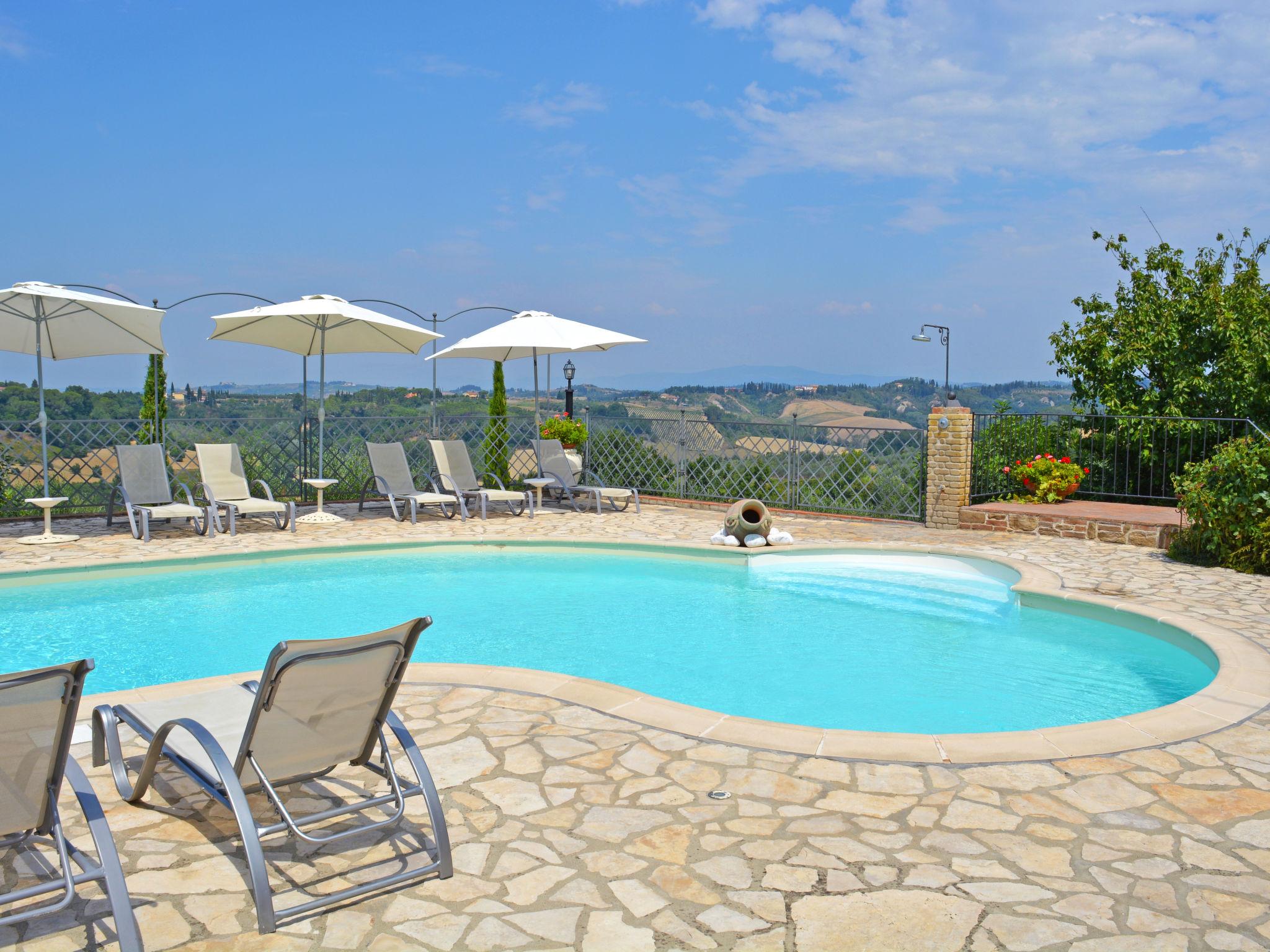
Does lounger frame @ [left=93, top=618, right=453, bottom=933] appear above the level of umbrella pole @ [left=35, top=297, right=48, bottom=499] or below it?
below

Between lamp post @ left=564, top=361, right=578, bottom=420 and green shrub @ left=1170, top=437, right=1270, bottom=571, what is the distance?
8.97 metres

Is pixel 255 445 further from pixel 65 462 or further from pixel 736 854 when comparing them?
pixel 736 854

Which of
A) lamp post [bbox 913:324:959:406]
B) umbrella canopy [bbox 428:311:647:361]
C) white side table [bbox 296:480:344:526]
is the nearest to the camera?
white side table [bbox 296:480:344:526]

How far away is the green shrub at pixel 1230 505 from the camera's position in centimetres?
804

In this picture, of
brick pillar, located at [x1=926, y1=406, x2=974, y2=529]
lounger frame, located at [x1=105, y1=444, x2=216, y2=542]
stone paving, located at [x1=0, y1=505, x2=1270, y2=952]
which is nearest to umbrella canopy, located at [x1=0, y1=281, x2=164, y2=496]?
lounger frame, located at [x1=105, y1=444, x2=216, y2=542]

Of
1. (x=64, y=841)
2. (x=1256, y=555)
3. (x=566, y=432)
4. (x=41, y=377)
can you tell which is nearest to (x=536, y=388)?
(x=566, y=432)

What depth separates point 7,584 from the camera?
25.9ft

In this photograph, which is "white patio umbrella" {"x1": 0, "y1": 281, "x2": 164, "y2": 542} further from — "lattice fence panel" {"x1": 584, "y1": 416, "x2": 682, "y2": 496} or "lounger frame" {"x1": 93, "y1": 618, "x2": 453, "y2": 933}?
"lounger frame" {"x1": 93, "y1": 618, "x2": 453, "y2": 933}

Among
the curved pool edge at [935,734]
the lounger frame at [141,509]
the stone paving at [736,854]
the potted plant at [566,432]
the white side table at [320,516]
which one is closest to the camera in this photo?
the stone paving at [736,854]

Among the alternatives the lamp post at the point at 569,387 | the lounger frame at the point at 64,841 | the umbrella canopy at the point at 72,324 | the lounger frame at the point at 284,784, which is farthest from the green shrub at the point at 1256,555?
the umbrella canopy at the point at 72,324

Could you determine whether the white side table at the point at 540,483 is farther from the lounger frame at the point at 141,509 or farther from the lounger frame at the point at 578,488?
the lounger frame at the point at 141,509

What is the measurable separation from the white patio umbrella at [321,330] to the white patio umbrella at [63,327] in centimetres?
93

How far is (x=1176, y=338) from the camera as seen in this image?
41.1ft

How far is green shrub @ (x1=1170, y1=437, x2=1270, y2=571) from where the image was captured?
8039 millimetres
